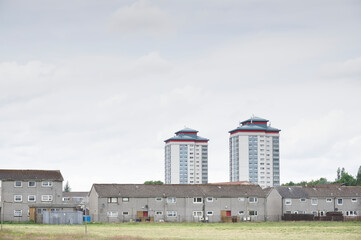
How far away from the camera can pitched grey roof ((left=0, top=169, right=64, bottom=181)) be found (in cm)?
9312

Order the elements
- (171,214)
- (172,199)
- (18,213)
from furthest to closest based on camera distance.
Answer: (172,199) < (171,214) < (18,213)

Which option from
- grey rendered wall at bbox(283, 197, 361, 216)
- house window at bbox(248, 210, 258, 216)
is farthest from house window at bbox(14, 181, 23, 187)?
grey rendered wall at bbox(283, 197, 361, 216)

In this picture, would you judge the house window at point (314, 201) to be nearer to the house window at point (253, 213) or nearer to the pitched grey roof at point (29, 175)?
the house window at point (253, 213)

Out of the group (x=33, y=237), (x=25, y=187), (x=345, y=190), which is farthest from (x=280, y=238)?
(x=345, y=190)

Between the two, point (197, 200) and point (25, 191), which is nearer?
point (25, 191)

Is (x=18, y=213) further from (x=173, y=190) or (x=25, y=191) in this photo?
(x=173, y=190)

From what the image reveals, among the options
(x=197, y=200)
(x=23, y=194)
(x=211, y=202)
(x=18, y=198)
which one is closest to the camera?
(x=18, y=198)

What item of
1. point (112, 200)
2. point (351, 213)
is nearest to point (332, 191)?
point (351, 213)

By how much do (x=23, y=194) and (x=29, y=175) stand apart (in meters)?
3.11

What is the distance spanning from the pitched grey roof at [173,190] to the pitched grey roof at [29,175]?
21.0 feet

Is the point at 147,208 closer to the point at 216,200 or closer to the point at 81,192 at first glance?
the point at 216,200

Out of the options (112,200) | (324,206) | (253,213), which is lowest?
(253,213)

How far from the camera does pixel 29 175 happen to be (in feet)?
310

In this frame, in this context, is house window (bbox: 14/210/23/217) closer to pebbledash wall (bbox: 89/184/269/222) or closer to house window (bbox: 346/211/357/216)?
pebbledash wall (bbox: 89/184/269/222)
